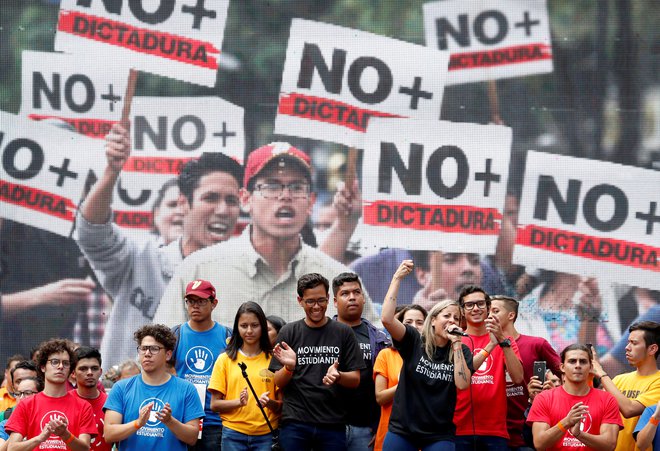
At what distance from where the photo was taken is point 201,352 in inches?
265

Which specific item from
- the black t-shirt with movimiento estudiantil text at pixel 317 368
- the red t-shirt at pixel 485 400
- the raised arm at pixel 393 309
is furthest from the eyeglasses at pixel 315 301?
the red t-shirt at pixel 485 400

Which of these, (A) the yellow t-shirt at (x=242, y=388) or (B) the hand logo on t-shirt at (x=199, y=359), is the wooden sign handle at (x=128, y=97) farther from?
(A) the yellow t-shirt at (x=242, y=388)

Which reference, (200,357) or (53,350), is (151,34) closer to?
(200,357)

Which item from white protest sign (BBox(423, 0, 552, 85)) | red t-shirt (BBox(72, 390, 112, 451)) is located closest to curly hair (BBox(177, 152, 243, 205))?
white protest sign (BBox(423, 0, 552, 85))

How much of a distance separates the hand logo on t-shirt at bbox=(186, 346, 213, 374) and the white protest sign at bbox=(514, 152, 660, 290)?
116 inches

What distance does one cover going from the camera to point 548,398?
246 inches

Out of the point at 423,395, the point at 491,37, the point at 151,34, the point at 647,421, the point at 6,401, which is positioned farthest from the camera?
the point at 151,34

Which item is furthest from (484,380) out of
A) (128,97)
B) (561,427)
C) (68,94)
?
(68,94)

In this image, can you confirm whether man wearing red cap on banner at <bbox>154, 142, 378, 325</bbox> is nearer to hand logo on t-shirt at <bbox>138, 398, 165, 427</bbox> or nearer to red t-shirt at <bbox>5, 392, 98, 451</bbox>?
red t-shirt at <bbox>5, 392, 98, 451</bbox>

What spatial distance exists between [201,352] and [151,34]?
127 inches

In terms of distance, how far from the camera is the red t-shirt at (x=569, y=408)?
6.17m

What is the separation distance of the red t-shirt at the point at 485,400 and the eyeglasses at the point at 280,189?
98.2 inches

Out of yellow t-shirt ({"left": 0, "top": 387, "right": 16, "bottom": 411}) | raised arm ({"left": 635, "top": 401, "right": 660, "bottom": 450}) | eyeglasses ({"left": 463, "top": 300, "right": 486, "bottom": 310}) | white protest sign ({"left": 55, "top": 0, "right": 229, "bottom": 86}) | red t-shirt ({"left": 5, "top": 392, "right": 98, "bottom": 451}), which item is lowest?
yellow t-shirt ({"left": 0, "top": 387, "right": 16, "bottom": 411})

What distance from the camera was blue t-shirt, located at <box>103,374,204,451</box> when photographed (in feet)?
20.0
